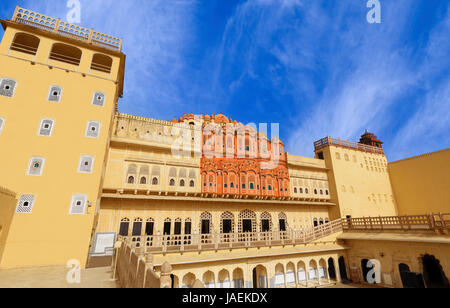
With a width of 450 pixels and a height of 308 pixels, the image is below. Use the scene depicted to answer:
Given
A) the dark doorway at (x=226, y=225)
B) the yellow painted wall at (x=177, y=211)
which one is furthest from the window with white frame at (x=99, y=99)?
the dark doorway at (x=226, y=225)

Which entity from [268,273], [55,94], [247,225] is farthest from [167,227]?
[55,94]

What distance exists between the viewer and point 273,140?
20453 mm

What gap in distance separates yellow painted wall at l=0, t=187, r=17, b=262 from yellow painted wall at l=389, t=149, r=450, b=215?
3108cm

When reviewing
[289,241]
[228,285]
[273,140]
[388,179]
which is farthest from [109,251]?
[388,179]

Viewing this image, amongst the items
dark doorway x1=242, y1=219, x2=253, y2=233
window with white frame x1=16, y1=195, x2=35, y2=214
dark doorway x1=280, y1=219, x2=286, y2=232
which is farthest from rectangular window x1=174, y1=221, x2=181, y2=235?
dark doorway x1=280, y1=219, x2=286, y2=232

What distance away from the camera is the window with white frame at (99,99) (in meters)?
12.9

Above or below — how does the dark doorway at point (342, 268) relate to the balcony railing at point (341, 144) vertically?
below

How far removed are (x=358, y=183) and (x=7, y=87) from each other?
2848 centimetres

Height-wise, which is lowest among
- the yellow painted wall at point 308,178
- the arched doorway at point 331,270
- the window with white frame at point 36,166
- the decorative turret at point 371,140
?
the arched doorway at point 331,270

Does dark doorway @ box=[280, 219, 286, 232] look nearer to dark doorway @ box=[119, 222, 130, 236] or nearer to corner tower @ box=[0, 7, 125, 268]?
dark doorway @ box=[119, 222, 130, 236]

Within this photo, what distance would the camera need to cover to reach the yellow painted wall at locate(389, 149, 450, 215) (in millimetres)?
20078

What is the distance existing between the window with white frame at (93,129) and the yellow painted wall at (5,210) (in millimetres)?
4316

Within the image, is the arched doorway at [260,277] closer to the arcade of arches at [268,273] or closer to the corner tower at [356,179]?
the arcade of arches at [268,273]

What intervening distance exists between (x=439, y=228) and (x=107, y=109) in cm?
2059
